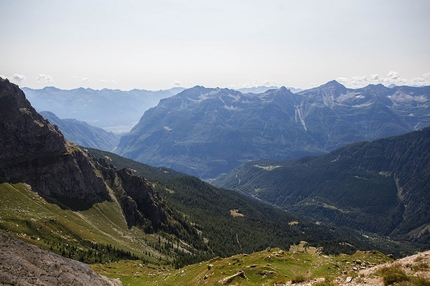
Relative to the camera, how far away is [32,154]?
18700 cm

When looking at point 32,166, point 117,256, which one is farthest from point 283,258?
point 32,166

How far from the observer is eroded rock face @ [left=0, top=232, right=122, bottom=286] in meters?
43.2

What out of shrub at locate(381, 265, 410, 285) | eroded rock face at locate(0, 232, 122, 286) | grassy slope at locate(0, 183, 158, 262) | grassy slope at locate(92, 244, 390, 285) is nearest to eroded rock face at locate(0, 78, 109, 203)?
grassy slope at locate(0, 183, 158, 262)

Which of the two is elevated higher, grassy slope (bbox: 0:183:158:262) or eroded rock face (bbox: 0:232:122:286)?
eroded rock face (bbox: 0:232:122:286)

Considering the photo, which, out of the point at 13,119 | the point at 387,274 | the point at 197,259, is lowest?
the point at 197,259

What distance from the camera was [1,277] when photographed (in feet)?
133

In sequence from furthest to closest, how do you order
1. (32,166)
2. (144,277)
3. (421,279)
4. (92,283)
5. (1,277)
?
(32,166) < (144,277) < (92,283) < (1,277) < (421,279)

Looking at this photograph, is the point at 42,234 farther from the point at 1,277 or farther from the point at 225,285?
the point at 225,285

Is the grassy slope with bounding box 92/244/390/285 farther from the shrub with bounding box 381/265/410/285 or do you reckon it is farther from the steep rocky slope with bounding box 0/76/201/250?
the steep rocky slope with bounding box 0/76/201/250

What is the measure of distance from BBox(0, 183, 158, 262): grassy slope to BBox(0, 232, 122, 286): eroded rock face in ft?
240

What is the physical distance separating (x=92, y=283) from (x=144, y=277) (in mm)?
49354

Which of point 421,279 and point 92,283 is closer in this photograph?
point 421,279

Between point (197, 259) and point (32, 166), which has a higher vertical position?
point (32, 166)

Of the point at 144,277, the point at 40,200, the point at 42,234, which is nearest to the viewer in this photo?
the point at 144,277
